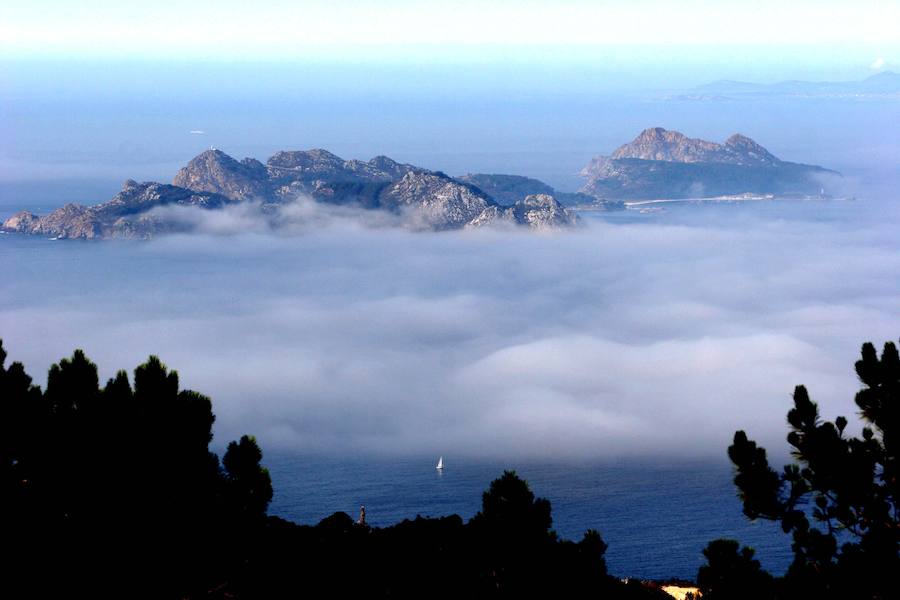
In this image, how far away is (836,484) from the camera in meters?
26.1

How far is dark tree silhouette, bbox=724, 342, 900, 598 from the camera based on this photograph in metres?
24.3

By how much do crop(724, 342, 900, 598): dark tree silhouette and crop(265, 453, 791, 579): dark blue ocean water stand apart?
6462 centimetres

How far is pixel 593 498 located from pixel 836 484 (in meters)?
98.8

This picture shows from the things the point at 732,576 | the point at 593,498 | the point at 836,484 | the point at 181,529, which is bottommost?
the point at 593,498

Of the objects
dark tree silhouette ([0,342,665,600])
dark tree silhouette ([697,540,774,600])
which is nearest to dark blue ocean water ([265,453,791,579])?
dark tree silhouette ([0,342,665,600])

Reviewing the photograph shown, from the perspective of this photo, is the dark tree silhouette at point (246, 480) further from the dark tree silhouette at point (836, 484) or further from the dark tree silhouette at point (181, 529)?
the dark tree silhouette at point (836, 484)

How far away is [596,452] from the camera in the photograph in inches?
6083

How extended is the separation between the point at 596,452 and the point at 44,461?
128973 mm

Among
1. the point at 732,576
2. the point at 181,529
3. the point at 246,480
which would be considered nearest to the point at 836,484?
the point at 732,576

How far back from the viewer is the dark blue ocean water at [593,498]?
99.1 metres

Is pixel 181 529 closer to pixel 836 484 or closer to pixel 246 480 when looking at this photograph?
pixel 246 480

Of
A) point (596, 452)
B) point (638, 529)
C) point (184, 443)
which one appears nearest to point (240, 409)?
point (596, 452)

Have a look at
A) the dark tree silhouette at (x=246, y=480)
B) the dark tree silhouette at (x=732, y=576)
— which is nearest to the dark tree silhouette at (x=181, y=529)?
the dark tree silhouette at (x=246, y=480)

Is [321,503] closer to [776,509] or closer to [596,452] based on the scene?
[596,452]
